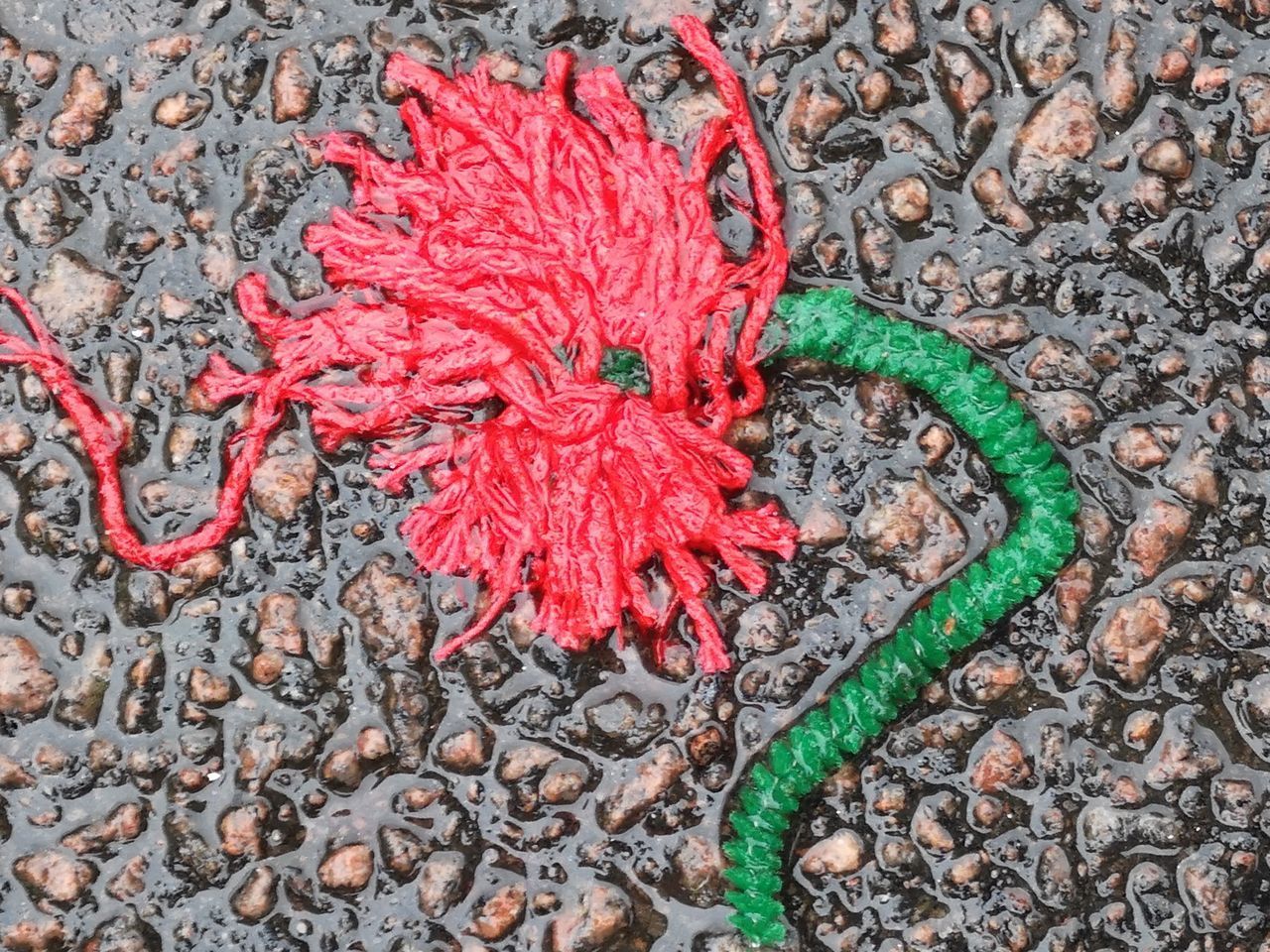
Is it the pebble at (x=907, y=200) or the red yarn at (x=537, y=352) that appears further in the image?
the pebble at (x=907, y=200)

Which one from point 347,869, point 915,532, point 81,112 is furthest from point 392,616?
point 81,112

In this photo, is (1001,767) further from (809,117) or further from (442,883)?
(809,117)

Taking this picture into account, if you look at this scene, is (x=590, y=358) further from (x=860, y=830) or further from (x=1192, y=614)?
(x=1192, y=614)

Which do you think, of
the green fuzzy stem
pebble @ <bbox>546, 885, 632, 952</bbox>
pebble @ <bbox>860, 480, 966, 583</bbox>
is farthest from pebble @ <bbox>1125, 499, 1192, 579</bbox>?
pebble @ <bbox>546, 885, 632, 952</bbox>

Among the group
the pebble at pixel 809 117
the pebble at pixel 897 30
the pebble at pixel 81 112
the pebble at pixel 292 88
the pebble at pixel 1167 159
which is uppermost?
the pebble at pixel 897 30

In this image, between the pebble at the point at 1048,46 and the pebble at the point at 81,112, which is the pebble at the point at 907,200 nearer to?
the pebble at the point at 1048,46

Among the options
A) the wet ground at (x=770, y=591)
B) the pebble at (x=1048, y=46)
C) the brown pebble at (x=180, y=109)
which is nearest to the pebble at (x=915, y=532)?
the wet ground at (x=770, y=591)

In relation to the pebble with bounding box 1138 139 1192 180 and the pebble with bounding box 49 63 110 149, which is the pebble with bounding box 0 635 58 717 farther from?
the pebble with bounding box 1138 139 1192 180
